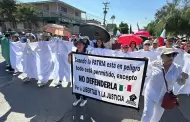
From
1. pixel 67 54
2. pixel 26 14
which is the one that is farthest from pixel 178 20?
pixel 26 14

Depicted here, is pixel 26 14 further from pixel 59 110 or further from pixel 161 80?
pixel 161 80

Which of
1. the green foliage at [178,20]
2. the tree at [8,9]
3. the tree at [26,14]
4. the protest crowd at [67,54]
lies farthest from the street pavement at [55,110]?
the tree at [26,14]

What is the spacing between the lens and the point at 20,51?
748cm

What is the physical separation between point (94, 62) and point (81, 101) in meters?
1.35

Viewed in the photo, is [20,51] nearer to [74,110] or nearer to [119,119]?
[74,110]

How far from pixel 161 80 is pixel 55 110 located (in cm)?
276

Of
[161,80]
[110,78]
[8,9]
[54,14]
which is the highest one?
[54,14]

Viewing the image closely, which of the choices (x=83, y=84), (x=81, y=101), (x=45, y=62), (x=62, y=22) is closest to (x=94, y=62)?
(x=83, y=84)

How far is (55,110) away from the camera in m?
4.61

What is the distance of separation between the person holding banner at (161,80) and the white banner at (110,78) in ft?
1.67

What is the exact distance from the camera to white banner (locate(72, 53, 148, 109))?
12.4 ft

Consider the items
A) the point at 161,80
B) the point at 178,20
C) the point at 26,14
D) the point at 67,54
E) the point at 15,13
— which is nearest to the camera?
the point at 161,80

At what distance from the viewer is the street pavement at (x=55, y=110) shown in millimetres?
4207

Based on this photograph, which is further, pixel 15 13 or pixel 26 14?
pixel 26 14
